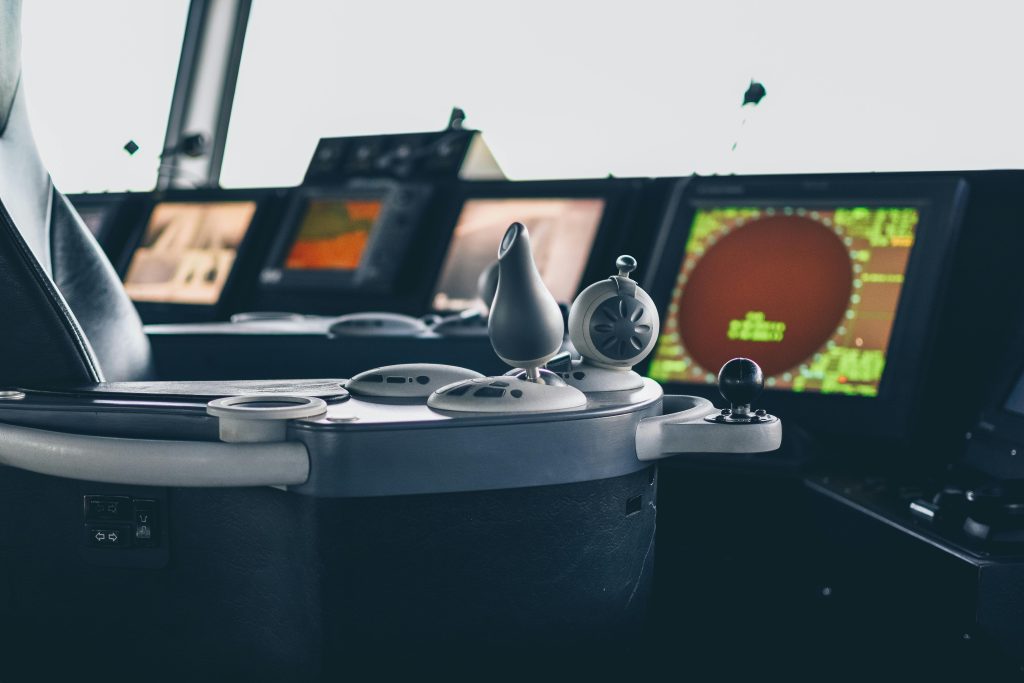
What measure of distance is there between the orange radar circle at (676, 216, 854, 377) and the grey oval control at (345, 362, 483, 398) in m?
0.77

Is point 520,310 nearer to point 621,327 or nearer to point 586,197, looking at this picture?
point 621,327

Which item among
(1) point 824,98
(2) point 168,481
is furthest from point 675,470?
(1) point 824,98

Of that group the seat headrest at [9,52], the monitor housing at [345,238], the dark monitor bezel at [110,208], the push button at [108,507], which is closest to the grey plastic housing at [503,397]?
the push button at [108,507]

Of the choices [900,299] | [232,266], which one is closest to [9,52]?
[900,299]

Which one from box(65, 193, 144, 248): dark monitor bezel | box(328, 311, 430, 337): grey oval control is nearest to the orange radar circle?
box(328, 311, 430, 337): grey oval control

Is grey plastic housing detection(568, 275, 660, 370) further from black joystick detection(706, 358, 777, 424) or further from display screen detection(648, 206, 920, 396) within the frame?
display screen detection(648, 206, 920, 396)

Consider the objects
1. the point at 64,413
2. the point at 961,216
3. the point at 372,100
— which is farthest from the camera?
the point at 372,100

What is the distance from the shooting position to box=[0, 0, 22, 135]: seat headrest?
955 mm

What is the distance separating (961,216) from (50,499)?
4.14 feet

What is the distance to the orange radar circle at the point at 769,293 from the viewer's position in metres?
1.47

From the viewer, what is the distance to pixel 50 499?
2.70ft

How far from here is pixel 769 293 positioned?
152cm

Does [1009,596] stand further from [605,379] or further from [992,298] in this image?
[992,298]

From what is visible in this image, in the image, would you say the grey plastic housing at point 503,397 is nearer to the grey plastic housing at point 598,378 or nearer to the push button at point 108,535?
the grey plastic housing at point 598,378
